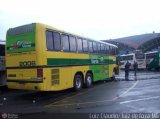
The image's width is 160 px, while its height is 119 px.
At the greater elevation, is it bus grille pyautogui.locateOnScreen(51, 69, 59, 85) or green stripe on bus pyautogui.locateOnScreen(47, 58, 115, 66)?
green stripe on bus pyautogui.locateOnScreen(47, 58, 115, 66)

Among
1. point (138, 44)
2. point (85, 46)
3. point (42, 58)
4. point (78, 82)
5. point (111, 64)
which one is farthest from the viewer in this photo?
point (138, 44)

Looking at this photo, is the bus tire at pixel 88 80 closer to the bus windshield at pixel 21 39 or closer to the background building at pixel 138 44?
the bus windshield at pixel 21 39

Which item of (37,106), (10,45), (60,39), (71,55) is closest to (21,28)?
(10,45)

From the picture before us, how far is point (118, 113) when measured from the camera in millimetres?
10344

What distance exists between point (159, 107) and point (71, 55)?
269 inches

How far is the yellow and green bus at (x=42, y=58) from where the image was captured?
14234 mm

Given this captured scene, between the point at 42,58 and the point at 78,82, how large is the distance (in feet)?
13.8

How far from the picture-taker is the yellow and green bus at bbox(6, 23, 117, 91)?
1423 cm

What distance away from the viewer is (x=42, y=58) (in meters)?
14.2

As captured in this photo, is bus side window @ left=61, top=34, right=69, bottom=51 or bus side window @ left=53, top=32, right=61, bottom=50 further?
bus side window @ left=61, top=34, right=69, bottom=51

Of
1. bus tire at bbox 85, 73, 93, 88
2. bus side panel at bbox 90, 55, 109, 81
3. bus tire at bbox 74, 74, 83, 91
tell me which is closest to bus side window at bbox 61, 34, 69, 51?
bus tire at bbox 74, 74, 83, 91

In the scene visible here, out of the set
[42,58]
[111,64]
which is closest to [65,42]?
[42,58]

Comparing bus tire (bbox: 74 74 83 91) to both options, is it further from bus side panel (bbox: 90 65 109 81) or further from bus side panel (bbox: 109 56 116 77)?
bus side panel (bbox: 109 56 116 77)

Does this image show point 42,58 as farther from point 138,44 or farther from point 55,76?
point 138,44
